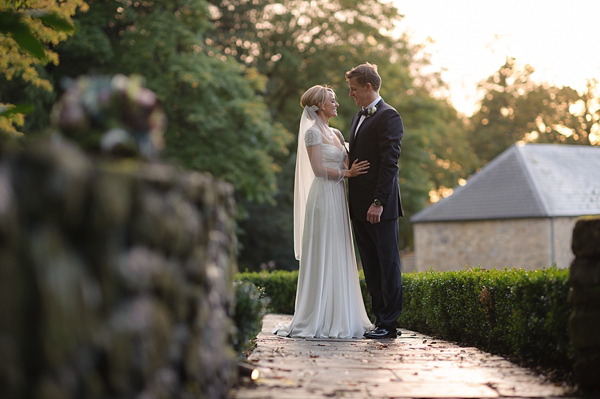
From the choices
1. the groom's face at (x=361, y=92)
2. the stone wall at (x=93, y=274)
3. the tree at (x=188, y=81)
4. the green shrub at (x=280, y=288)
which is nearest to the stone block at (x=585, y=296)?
the stone wall at (x=93, y=274)

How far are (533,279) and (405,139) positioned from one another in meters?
21.7

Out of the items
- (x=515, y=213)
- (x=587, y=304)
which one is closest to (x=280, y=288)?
(x=587, y=304)

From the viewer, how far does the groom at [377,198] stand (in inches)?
242

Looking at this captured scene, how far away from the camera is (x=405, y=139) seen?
26078mm

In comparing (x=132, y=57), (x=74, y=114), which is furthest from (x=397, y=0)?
(x=74, y=114)

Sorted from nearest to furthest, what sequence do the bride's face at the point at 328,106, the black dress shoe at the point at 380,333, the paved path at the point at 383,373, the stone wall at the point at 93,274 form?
the stone wall at the point at 93,274 → the paved path at the point at 383,373 → the black dress shoe at the point at 380,333 → the bride's face at the point at 328,106

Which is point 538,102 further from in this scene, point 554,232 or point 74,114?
point 74,114

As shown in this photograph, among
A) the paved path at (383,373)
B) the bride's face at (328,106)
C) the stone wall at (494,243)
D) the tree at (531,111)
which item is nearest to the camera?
the paved path at (383,373)

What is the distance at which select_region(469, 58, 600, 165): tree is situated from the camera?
134 ft

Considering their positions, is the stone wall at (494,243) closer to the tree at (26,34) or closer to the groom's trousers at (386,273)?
the tree at (26,34)

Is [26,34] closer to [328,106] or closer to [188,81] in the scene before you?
[328,106]

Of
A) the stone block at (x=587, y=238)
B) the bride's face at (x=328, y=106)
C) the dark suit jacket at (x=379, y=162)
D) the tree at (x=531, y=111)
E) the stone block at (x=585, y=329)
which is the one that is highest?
the tree at (x=531, y=111)

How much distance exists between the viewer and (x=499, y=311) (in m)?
5.23

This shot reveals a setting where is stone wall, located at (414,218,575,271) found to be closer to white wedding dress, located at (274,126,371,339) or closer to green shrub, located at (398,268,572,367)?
green shrub, located at (398,268,572,367)
